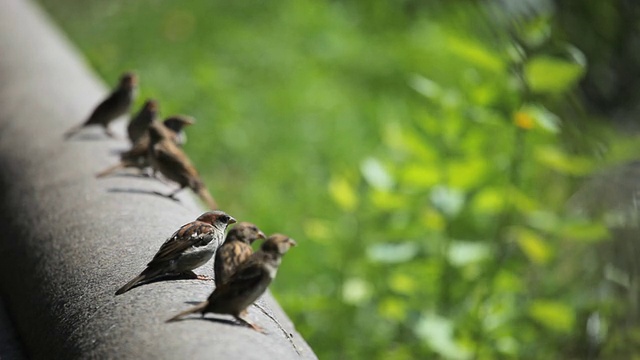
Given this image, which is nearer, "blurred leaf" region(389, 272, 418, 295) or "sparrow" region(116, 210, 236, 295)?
"sparrow" region(116, 210, 236, 295)

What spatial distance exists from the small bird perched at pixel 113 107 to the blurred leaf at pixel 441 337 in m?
1.84

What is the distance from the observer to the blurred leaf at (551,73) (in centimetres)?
427

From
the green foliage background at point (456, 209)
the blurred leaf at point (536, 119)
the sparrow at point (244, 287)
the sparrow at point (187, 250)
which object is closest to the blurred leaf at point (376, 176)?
the green foliage background at point (456, 209)

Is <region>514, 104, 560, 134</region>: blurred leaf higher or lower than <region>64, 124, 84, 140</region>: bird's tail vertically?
lower

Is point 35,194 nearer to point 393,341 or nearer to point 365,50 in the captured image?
point 393,341

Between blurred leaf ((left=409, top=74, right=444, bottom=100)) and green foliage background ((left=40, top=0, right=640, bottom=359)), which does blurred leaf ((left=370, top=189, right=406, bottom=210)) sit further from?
blurred leaf ((left=409, top=74, right=444, bottom=100))

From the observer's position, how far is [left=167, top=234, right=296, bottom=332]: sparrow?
2686 mm

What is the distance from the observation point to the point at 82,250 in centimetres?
336

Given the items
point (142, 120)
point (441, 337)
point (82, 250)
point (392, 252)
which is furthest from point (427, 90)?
point (82, 250)

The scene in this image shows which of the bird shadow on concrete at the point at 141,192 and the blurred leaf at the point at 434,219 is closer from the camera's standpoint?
the bird shadow on concrete at the point at 141,192

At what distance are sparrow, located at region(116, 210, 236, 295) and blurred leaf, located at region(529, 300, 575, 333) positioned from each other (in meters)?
2.03

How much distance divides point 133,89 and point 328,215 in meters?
2.93

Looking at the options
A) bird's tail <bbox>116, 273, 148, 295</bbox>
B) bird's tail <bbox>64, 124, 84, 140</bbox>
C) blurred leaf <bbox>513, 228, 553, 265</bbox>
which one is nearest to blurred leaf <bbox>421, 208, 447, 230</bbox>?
blurred leaf <bbox>513, 228, 553, 265</bbox>

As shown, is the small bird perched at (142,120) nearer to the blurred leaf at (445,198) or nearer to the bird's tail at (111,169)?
the bird's tail at (111,169)
